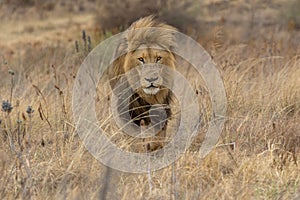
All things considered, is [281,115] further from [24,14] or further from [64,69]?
[24,14]

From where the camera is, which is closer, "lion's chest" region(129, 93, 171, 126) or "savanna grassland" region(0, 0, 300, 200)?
"savanna grassland" region(0, 0, 300, 200)

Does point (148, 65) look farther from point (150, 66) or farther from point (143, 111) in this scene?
point (143, 111)

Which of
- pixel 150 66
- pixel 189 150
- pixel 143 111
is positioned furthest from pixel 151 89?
pixel 189 150

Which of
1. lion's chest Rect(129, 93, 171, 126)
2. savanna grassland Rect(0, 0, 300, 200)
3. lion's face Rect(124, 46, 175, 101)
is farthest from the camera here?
lion's chest Rect(129, 93, 171, 126)

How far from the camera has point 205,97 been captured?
19.0ft

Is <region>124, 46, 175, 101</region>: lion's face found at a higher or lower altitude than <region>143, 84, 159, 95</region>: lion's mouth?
higher

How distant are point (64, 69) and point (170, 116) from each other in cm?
303

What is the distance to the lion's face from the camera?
4.91 m

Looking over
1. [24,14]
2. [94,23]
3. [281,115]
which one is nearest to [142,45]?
[281,115]

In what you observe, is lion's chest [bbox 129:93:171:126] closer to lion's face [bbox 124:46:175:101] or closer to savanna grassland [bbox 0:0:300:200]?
lion's face [bbox 124:46:175:101]

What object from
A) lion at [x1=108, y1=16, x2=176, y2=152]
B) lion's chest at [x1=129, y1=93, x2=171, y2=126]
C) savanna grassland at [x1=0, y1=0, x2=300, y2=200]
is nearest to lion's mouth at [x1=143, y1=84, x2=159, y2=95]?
lion at [x1=108, y1=16, x2=176, y2=152]

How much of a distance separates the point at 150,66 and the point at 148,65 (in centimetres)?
2

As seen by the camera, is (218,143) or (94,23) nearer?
(218,143)

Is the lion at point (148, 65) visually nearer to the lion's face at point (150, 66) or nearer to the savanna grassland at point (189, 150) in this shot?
the lion's face at point (150, 66)
